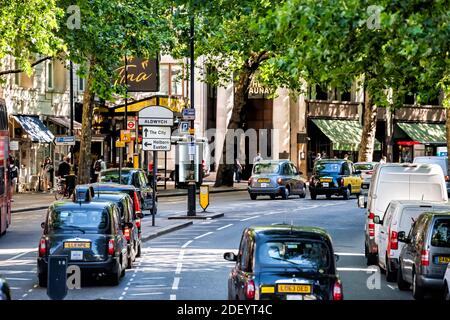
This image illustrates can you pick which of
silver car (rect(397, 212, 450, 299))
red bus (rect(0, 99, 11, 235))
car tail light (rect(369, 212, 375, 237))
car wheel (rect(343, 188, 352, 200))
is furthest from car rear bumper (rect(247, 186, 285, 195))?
silver car (rect(397, 212, 450, 299))

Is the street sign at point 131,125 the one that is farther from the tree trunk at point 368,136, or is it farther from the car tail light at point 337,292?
the car tail light at point 337,292

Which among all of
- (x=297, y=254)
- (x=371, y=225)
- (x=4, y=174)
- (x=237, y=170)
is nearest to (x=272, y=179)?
(x=4, y=174)

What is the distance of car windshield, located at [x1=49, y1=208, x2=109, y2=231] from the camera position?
22.9 m

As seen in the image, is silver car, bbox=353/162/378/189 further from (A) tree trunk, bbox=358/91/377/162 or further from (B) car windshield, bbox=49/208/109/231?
(B) car windshield, bbox=49/208/109/231

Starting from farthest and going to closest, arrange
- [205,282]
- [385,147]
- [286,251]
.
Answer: [385,147] < [205,282] < [286,251]

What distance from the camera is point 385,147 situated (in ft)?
278

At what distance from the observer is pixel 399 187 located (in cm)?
2722

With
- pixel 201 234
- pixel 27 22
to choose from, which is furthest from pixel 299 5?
pixel 27 22

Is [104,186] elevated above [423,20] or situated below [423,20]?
below

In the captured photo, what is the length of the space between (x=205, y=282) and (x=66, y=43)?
63.8ft

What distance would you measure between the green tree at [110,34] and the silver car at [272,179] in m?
9.35

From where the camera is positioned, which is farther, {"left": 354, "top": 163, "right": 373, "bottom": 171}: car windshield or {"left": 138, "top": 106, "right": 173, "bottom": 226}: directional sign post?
{"left": 354, "top": 163, "right": 373, "bottom": 171}: car windshield

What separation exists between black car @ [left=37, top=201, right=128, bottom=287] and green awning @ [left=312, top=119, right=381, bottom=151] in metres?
55.9
